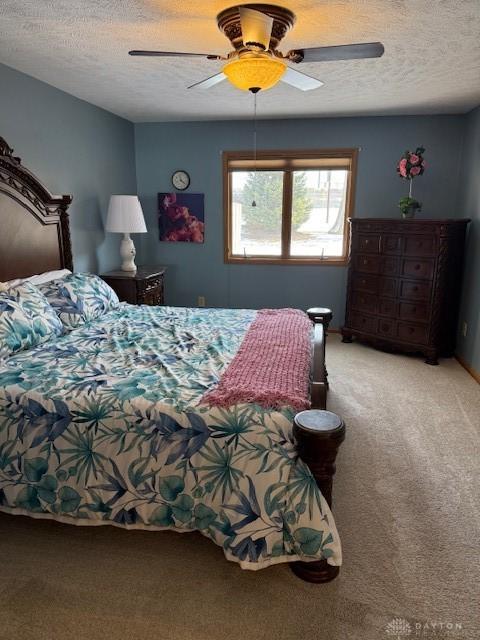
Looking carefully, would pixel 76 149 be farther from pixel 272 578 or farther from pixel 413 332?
pixel 272 578

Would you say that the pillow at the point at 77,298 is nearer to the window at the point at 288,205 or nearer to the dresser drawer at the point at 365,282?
the window at the point at 288,205

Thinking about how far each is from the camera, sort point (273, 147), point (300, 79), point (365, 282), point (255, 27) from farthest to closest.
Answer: point (273, 147)
point (365, 282)
point (300, 79)
point (255, 27)

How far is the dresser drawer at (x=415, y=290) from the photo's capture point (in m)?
4.11

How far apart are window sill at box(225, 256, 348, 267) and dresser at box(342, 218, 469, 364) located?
36 cm

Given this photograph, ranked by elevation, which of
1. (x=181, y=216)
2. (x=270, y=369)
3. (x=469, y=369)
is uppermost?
(x=181, y=216)

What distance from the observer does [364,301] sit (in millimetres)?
4559

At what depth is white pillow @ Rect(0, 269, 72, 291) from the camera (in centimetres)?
280

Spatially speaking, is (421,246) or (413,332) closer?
(421,246)

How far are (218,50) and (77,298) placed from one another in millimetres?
1874

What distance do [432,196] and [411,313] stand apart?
135 cm

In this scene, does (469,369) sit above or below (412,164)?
below

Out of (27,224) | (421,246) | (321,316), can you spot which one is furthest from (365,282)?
(27,224)

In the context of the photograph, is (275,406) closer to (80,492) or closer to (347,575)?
(347,575)

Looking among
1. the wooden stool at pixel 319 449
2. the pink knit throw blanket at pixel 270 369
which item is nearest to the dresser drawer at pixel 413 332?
the pink knit throw blanket at pixel 270 369
